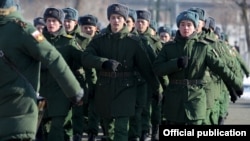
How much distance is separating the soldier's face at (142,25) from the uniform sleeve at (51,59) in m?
6.51

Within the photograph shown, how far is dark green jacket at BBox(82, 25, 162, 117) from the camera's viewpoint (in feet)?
32.6

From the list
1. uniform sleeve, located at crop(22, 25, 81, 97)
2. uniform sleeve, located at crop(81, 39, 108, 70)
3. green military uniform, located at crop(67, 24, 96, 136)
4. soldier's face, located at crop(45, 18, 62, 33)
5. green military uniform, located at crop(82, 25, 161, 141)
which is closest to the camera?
uniform sleeve, located at crop(22, 25, 81, 97)

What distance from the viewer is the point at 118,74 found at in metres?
10.0

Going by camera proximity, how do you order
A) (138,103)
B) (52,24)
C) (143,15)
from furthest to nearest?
1. (143,15)
2. (138,103)
3. (52,24)

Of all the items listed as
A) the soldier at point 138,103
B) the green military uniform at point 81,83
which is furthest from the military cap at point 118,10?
the green military uniform at point 81,83

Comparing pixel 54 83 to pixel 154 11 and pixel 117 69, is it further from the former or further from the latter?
pixel 154 11

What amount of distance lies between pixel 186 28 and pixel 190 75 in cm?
55

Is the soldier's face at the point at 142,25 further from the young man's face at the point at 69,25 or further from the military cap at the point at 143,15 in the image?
the young man's face at the point at 69,25

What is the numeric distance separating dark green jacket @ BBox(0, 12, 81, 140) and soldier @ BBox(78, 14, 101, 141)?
364 centimetres

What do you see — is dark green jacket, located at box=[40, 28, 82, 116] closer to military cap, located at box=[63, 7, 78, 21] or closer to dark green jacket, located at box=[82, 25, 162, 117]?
dark green jacket, located at box=[82, 25, 162, 117]

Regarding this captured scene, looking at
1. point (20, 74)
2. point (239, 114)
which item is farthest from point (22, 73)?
point (239, 114)

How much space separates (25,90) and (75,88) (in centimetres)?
43

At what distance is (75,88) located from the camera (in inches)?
272

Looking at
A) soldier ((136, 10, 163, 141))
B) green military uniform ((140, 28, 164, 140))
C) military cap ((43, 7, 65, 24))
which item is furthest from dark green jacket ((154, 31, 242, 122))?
soldier ((136, 10, 163, 141))
